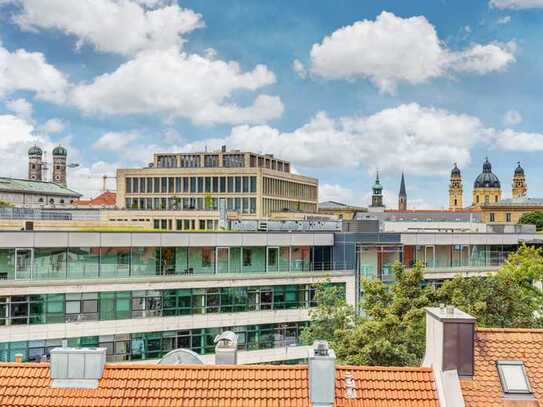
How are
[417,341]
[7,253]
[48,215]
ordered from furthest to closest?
[48,215] < [7,253] < [417,341]

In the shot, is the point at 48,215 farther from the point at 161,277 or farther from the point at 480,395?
the point at 480,395

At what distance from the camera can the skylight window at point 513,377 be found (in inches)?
645

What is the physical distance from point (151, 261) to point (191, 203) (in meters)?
97.0

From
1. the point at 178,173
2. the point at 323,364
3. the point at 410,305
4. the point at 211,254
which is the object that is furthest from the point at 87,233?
the point at 178,173

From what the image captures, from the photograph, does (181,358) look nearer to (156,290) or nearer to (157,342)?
(157,342)

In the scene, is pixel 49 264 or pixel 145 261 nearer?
pixel 49 264

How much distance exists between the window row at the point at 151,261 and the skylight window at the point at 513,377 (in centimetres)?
2532

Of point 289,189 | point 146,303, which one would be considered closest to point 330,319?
point 146,303

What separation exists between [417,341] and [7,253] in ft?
70.2

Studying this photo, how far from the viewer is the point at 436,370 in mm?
16625

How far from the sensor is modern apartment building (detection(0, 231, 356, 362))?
117 feet

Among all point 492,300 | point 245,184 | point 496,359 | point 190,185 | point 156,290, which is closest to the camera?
point 496,359

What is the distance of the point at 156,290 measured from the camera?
38.8 metres

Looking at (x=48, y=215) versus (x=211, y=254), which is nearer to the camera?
(x=211, y=254)
